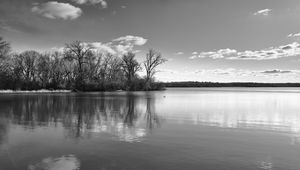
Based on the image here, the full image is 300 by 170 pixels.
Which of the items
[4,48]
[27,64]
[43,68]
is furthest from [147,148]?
[27,64]

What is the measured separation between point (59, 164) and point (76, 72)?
6830 cm

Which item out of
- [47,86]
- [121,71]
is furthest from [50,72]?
[121,71]

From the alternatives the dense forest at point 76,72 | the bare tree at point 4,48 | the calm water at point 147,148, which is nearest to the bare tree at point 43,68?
the dense forest at point 76,72

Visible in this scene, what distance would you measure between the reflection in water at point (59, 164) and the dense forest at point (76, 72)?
59666mm

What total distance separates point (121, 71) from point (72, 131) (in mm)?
67120

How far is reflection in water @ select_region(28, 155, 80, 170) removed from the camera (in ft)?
18.6

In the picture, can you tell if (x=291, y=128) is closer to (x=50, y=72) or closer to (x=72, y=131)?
(x=72, y=131)

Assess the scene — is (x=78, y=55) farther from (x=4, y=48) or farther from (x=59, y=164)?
(x=59, y=164)

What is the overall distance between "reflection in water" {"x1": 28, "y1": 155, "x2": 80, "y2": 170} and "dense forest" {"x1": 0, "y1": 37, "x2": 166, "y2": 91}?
196ft

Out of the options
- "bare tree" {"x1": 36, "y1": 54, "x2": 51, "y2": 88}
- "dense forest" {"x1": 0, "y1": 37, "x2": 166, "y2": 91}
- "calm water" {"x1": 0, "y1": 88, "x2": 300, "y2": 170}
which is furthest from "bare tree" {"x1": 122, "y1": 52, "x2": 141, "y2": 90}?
"calm water" {"x1": 0, "y1": 88, "x2": 300, "y2": 170}

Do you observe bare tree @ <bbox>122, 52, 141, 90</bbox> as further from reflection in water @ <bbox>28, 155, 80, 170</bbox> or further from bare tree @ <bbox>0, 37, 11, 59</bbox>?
reflection in water @ <bbox>28, 155, 80, 170</bbox>

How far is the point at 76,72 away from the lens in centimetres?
7100

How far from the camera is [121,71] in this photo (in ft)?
252

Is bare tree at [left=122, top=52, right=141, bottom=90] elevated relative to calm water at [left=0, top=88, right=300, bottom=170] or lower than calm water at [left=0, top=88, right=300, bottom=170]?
elevated
